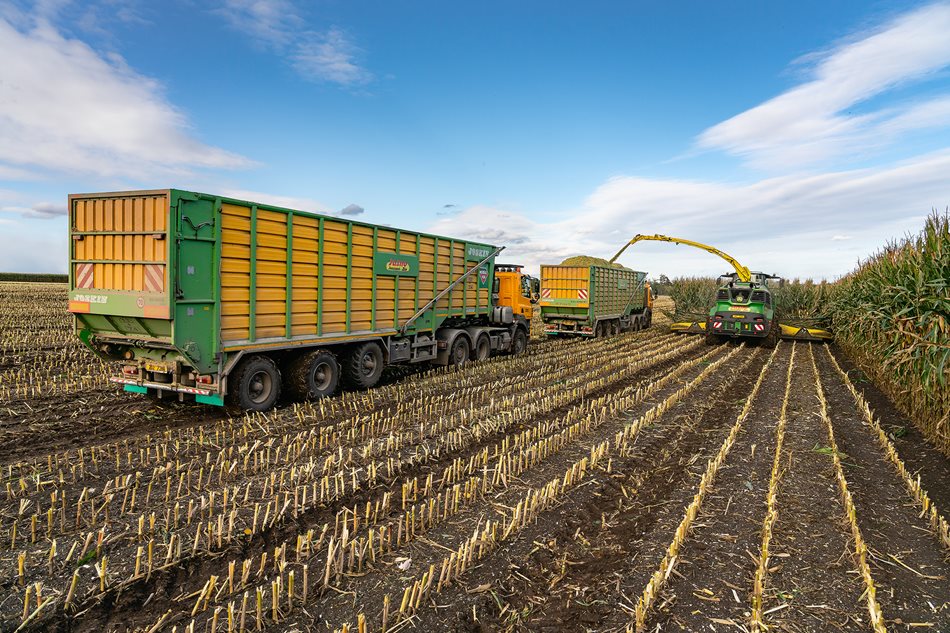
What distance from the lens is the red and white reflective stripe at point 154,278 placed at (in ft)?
23.8

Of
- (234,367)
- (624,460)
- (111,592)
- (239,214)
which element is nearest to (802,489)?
(624,460)

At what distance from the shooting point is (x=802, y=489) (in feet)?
19.5

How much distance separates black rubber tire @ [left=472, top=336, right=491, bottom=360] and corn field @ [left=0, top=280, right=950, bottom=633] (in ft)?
16.2

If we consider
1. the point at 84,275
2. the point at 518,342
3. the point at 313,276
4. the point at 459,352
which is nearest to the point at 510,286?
the point at 518,342

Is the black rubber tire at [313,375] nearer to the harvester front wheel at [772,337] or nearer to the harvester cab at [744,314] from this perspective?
the harvester cab at [744,314]

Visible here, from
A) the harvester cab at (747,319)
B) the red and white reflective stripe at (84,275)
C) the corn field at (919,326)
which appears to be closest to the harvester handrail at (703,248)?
the harvester cab at (747,319)

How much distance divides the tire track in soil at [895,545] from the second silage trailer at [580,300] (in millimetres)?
12274

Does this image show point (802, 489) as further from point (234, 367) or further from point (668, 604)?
point (234, 367)

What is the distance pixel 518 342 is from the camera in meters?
16.1

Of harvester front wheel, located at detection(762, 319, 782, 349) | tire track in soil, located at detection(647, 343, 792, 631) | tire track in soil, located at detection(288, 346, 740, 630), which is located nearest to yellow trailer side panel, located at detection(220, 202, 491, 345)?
tire track in soil, located at detection(288, 346, 740, 630)

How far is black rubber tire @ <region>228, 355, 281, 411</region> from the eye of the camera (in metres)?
8.12

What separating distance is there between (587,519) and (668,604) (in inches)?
51.3

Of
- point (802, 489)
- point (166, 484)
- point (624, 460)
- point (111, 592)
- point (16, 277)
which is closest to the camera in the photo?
point (111, 592)

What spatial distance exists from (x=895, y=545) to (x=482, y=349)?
414 inches
